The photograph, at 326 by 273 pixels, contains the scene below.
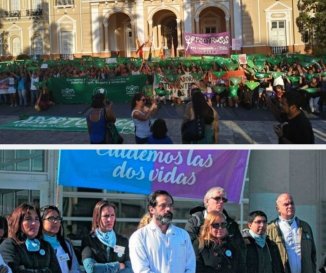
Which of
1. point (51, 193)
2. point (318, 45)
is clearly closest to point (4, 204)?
point (51, 193)

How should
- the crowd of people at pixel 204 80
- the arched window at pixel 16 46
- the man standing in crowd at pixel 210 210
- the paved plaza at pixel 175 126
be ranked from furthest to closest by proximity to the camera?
1. the arched window at pixel 16 46
2. the crowd of people at pixel 204 80
3. the paved plaza at pixel 175 126
4. the man standing in crowd at pixel 210 210

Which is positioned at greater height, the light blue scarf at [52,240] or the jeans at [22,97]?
the jeans at [22,97]

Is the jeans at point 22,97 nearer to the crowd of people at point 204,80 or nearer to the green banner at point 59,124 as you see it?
the crowd of people at point 204,80

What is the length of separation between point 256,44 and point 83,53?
10248mm

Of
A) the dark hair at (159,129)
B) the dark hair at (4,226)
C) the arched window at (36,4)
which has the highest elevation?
the arched window at (36,4)

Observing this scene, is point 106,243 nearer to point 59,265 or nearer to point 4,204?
point 59,265

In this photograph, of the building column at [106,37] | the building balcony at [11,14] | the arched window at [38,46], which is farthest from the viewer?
the building balcony at [11,14]

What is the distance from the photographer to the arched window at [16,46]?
3862 centimetres

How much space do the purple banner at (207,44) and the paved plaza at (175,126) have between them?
31.2 feet

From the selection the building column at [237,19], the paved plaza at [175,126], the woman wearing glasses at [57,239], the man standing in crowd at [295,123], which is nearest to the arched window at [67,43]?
the building column at [237,19]

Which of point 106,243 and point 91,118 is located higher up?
point 91,118

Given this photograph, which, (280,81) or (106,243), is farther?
(280,81)

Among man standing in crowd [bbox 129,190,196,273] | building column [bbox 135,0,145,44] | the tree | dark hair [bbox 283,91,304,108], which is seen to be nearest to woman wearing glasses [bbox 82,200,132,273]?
man standing in crowd [bbox 129,190,196,273]

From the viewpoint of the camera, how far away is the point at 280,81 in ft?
42.7
